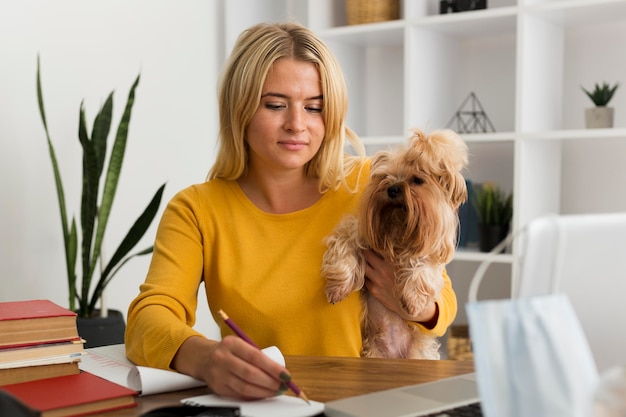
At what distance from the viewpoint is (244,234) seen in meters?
1.83

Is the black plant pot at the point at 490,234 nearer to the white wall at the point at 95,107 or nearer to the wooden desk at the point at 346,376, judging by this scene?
the white wall at the point at 95,107

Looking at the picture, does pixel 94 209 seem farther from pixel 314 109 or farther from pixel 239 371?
pixel 239 371

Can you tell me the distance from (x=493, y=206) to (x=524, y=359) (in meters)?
2.44

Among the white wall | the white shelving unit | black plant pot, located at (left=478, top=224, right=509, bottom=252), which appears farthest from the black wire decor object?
the white wall

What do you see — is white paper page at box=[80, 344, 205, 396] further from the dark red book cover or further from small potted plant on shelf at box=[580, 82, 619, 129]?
small potted plant on shelf at box=[580, 82, 619, 129]

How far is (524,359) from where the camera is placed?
74 centimetres

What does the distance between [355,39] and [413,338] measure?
6.59 feet

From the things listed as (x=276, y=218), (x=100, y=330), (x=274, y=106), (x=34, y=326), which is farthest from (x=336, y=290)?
(x=100, y=330)

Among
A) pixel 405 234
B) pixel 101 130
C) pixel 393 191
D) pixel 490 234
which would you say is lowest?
pixel 490 234

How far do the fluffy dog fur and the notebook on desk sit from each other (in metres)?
0.48

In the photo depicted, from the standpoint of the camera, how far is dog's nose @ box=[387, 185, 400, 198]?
1660 millimetres

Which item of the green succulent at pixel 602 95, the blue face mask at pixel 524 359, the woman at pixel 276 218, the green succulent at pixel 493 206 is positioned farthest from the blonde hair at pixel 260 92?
the green succulent at pixel 602 95

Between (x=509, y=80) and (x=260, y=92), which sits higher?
(x=509, y=80)

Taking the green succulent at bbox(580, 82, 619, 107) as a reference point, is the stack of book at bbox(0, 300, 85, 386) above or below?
below
